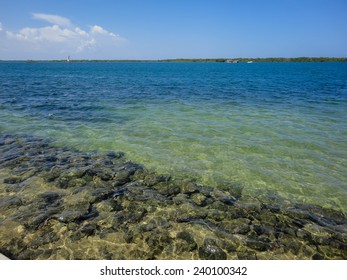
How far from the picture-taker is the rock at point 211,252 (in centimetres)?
581

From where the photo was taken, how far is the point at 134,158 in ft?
36.6

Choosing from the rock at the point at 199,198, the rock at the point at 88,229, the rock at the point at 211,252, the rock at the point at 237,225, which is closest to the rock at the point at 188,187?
the rock at the point at 199,198

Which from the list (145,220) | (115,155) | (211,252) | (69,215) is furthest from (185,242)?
(115,155)

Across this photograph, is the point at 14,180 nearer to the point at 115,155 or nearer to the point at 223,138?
the point at 115,155

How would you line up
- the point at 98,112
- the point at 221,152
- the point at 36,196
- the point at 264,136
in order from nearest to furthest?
the point at 36,196
the point at 221,152
the point at 264,136
the point at 98,112

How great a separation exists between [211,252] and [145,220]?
2091 mm

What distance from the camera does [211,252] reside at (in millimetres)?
5926

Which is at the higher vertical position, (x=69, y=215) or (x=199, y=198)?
(x=69, y=215)

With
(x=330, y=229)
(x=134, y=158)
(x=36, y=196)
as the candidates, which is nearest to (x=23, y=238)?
(x=36, y=196)

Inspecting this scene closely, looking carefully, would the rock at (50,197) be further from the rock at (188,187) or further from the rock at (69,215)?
the rock at (188,187)

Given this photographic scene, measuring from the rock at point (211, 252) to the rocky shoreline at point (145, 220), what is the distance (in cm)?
2

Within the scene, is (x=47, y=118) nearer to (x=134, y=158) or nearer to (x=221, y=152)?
(x=134, y=158)

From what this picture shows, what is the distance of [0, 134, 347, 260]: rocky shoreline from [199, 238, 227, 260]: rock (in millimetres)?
25

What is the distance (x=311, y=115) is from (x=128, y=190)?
683 inches
